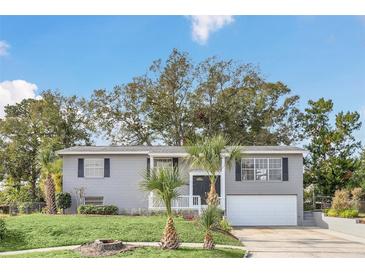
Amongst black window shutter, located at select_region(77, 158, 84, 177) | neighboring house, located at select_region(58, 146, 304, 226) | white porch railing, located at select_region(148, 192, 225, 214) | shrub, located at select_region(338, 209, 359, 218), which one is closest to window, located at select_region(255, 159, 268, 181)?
neighboring house, located at select_region(58, 146, 304, 226)

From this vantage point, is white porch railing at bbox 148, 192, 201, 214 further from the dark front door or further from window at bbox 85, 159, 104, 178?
window at bbox 85, 159, 104, 178

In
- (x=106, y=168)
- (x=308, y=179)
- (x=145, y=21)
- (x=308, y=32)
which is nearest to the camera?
(x=145, y=21)

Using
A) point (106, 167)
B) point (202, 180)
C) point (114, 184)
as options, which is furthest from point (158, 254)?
point (106, 167)

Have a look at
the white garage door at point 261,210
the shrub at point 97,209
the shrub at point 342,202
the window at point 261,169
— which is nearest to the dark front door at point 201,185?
the white garage door at point 261,210

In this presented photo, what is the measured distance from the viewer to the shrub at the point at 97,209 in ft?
79.5

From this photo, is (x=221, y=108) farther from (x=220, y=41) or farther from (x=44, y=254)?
(x=44, y=254)

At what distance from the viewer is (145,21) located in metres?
20.8

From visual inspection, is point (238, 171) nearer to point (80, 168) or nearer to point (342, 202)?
point (342, 202)

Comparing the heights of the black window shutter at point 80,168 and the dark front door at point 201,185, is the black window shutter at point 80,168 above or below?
above

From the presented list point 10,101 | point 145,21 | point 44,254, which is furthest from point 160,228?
point 10,101

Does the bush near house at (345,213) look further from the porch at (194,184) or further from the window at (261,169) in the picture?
the porch at (194,184)

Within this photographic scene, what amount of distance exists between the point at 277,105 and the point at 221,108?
4236mm

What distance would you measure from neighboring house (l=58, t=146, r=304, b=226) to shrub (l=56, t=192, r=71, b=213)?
0.75 m

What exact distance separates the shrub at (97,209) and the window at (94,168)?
8.29 ft
